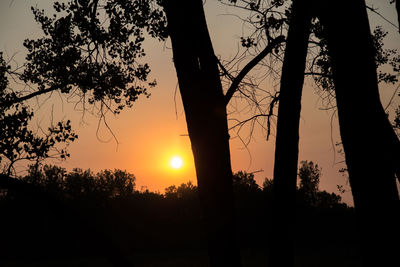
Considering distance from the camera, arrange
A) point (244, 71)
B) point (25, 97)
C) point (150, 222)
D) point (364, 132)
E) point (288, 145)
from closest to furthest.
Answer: point (288, 145)
point (364, 132)
point (244, 71)
point (25, 97)
point (150, 222)

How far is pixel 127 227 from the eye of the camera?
51344 millimetres

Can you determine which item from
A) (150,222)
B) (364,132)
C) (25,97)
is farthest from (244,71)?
(150,222)

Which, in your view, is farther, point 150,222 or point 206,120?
point 150,222

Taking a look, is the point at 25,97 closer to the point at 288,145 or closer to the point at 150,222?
the point at 288,145

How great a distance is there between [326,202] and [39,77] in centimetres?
6508

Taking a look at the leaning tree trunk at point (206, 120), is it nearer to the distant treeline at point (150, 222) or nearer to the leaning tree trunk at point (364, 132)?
the leaning tree trunk at point (364, 132)

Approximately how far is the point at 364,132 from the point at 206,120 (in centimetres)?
191

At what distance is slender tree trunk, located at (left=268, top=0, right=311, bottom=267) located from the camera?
4.29 m

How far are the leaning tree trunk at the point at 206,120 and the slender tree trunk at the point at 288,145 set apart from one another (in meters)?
0.49

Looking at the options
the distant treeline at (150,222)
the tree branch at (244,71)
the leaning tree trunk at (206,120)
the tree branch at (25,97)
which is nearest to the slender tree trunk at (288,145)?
the leaning tree trunk at (206,120)

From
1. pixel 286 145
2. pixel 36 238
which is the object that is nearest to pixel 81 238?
pixel 286 145

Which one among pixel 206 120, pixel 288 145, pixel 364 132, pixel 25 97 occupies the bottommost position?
pixel 288 145

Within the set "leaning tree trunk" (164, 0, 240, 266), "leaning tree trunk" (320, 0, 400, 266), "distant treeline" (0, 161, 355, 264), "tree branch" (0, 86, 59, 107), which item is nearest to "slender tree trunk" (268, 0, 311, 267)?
"leaning tree trunk" (164, 0, 240, 266)

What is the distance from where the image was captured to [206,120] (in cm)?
459
